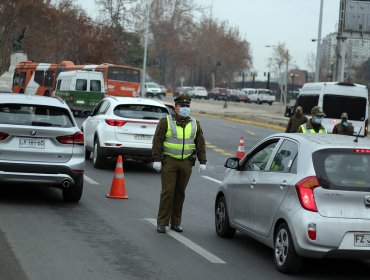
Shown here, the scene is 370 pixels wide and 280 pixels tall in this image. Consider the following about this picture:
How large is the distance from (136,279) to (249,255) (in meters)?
1.98

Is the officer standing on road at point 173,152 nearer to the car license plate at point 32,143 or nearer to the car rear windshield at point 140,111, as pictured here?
the car license plate at point 32,143

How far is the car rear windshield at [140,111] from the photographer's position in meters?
17.9

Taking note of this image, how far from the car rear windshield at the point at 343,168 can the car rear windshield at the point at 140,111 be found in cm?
1013

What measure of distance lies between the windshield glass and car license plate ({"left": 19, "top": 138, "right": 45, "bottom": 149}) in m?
37.8

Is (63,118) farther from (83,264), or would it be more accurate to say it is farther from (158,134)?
(83,264)

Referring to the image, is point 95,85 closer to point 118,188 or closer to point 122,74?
point 122,74

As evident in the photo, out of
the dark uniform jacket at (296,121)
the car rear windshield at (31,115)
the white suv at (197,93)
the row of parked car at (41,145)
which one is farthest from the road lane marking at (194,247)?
the white suv at (197,93)

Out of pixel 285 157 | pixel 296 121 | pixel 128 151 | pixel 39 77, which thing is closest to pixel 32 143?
pixel 285 157

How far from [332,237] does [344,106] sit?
21243 mm

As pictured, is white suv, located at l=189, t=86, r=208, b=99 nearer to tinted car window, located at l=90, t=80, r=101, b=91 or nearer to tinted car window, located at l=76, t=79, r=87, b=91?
tinted car window, located at l=90, t=80, r=101, b=91

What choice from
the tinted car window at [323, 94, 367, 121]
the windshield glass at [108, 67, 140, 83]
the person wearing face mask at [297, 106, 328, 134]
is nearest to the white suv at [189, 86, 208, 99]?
the windshield glass at [108, 67, 140, 83]

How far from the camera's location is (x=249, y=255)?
9.05 m

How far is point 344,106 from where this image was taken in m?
28.3

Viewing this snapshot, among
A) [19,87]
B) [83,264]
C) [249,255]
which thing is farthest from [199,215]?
[19,87]
